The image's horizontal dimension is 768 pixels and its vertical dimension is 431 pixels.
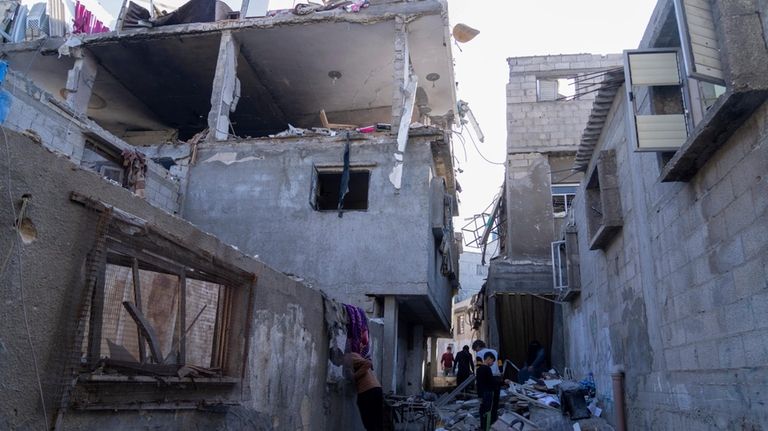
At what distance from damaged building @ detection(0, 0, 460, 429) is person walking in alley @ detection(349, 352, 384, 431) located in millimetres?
381

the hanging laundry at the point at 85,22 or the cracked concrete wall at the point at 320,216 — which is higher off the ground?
the hanging laundry at the point at 85,22

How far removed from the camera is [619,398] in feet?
26.8

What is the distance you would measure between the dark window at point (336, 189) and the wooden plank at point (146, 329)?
28.4ft

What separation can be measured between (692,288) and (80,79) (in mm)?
14528

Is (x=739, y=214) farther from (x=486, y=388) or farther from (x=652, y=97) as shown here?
(x=486, y=388)

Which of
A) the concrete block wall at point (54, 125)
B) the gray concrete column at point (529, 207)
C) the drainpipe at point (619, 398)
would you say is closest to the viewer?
the drainpipe at point (619, 398)

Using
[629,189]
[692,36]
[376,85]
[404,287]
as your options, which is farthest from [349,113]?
[692,36]

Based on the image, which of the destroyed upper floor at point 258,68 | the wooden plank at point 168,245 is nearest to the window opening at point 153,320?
the wooden plank at point 168,245

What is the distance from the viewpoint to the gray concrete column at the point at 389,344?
37.1 feet

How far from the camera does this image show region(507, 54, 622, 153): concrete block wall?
1828cm

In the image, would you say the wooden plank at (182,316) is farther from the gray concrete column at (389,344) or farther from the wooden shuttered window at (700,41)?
the gray concrete column at (389,344)

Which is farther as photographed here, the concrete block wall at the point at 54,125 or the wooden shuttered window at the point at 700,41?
the concrete block wall at the point at 54,125

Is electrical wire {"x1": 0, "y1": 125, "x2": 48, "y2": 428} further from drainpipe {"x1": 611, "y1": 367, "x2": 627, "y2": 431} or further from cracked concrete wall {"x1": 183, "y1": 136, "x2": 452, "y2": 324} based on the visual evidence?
cracked concrete wall {"x1": 183, "y1": 136, "x2": 452, "y2": 324}

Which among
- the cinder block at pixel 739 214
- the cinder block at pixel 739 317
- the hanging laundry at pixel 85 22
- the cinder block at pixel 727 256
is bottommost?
the cinder block at pixel 739 317
